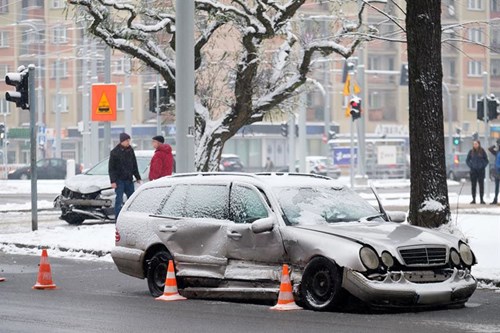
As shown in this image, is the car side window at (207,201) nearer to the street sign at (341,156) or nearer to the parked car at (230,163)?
the parked car at (230,163)

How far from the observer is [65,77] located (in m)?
91.4

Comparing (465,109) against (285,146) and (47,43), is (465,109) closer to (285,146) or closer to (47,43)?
(285,146)

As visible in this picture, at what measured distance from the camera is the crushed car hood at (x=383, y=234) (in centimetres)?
1289

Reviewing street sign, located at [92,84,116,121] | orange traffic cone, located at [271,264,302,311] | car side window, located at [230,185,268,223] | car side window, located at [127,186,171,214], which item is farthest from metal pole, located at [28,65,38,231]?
orange traffic cone, located at [271,264,302,311]

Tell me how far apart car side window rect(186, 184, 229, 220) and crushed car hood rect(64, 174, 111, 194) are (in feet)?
40.6

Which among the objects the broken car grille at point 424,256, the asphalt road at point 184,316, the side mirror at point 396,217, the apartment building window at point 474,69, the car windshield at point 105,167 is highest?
the apartment building window at point 474,69

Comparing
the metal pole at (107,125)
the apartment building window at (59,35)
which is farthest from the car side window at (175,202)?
the apartment building window at (59,35)

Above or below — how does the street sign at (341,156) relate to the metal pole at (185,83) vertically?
below

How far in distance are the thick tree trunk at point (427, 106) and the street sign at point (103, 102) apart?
1496 cm

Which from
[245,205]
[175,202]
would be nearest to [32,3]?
[175,202]

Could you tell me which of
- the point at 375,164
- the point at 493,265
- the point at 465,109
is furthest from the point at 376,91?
the point at 493,265

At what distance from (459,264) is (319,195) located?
1.83m

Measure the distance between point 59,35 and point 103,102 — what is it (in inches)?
2151

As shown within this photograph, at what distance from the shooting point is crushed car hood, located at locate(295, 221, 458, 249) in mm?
12887
